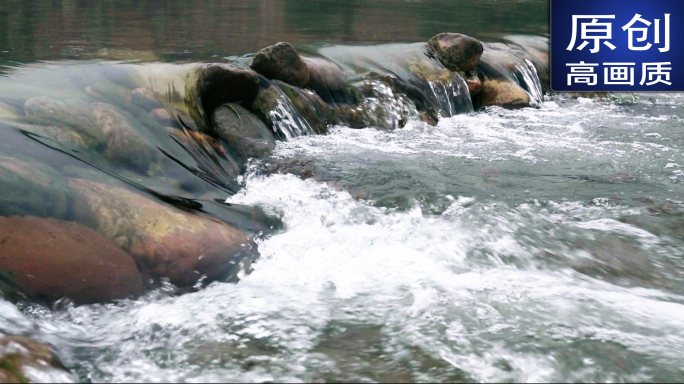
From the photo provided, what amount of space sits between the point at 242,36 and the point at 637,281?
24.3ft

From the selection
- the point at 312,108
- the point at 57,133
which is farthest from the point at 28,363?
the point at 312,108

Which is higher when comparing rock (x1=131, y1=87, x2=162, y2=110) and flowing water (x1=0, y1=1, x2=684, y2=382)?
rock (x1=131, y1=87, x2=162, y2=110)

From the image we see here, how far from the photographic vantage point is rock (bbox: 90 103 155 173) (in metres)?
4.75

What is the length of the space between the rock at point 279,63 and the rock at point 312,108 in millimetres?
102

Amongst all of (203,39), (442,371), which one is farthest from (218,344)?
(203,39)

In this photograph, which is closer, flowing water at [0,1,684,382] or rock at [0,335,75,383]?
rock at [0,335,75,383]

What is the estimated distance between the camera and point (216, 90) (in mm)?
6176

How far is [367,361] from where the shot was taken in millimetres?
2891

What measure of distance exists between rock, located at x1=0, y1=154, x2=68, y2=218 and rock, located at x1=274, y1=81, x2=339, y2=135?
3.15 metres

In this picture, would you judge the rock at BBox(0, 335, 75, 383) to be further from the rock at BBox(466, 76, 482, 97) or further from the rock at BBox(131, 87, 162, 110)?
the rock at BBox(466, 76, 482, 97)

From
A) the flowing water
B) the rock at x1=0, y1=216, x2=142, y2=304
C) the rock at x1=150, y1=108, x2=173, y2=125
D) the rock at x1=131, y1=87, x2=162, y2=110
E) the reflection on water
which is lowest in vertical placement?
the flowing water

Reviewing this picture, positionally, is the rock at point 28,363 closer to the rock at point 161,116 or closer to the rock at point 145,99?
the rock at point 161,116

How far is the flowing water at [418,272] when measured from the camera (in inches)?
115

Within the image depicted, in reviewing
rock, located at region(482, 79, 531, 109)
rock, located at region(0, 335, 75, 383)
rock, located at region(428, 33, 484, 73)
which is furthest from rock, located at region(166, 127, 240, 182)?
rock, located at region(482, 79, 531, 109)
